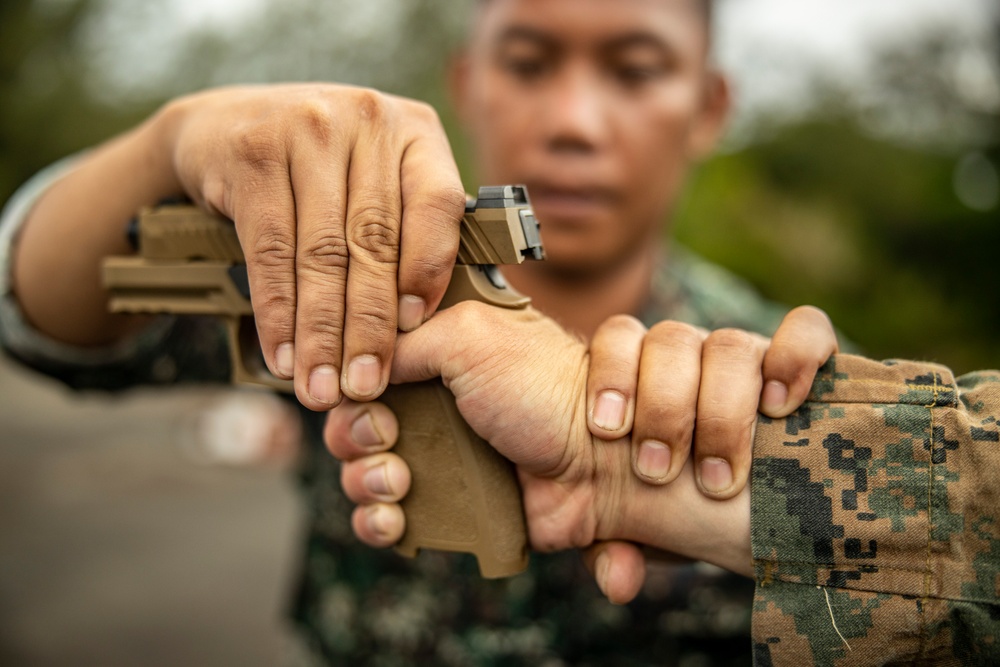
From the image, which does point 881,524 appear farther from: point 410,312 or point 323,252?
point 323,252

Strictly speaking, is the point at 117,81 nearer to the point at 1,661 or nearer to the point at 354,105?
the point at 1,661

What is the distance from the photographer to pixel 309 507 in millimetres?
2951

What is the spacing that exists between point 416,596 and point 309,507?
2.09 feet

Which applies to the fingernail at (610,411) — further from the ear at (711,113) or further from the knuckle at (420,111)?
the ear at (711,113)

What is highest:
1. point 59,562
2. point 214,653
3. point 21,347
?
point 21,347

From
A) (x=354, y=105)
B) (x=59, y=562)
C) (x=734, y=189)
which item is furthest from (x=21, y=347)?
(x=734, y=189)

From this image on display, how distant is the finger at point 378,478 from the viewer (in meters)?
1.43

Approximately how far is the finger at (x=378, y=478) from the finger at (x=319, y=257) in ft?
0.75

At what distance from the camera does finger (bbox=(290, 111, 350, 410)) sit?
1.24 m

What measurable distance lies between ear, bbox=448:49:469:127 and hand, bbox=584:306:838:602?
90.2 inches

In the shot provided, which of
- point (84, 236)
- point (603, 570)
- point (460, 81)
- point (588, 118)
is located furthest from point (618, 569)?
point (460, 81)

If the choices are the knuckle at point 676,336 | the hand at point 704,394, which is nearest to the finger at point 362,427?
the hand at point 704,394

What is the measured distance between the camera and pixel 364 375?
4.21 feet

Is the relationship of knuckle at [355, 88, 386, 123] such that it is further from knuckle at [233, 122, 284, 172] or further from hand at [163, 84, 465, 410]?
knuckle at [233, 122, 284, 172]
